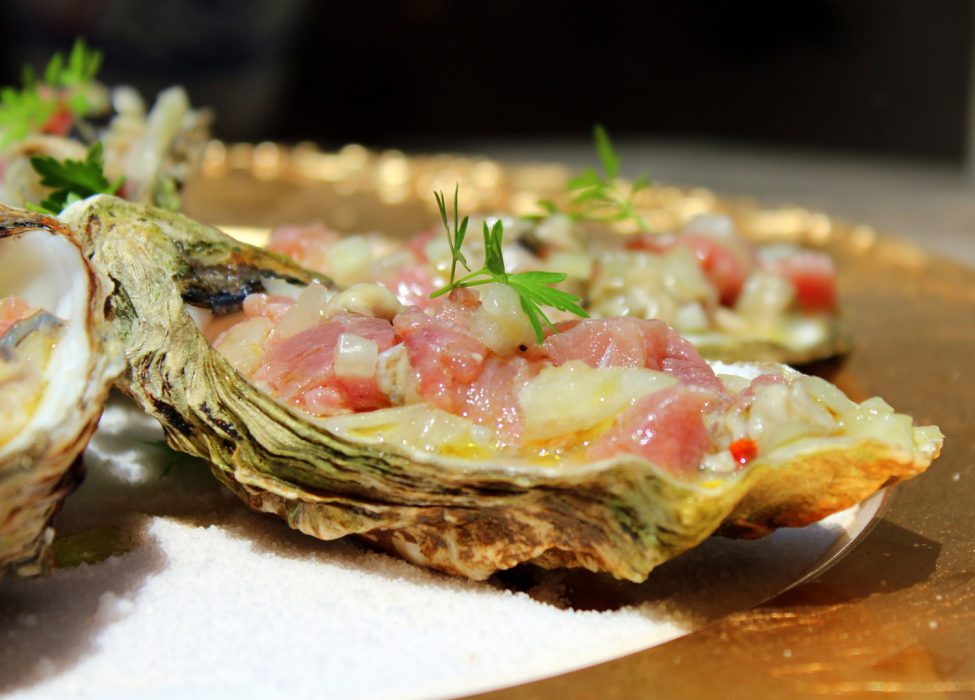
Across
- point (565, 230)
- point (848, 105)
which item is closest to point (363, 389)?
point (565, 230)

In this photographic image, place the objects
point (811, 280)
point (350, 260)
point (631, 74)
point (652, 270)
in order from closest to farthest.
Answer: point (350, 260) < point (652, 270) < point (811, 280) < point (631, 74)

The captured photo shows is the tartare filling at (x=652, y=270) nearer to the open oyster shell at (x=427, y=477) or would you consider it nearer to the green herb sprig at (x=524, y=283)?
the green herb sprig at (x=524, y=283)

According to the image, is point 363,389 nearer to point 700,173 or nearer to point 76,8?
point 76,8

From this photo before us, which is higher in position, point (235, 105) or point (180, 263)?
point (235, 105)

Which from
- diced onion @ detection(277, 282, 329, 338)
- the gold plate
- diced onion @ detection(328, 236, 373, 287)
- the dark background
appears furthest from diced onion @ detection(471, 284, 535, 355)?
the dark background

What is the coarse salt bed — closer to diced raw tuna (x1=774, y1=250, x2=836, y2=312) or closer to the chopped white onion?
the chopped white onion

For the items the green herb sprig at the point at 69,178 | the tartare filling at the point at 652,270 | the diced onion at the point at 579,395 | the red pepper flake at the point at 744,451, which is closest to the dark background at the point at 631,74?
the tartare filling at the point at 652,270

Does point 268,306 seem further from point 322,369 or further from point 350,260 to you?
point 350,260

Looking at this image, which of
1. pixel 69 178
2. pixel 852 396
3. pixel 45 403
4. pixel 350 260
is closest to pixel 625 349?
pixel 45 403
